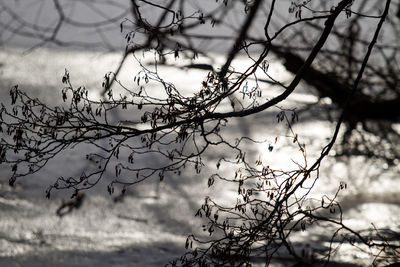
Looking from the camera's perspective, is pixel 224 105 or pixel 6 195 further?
pixel 224 105

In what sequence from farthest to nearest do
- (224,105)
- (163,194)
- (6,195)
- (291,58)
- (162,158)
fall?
(224,105)
(291,58)
(162,158)
(163,194)
(6,195)

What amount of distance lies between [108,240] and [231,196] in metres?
1.40

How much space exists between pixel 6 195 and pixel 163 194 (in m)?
1.50

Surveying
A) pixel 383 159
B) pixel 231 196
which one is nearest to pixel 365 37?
pixel 383 159

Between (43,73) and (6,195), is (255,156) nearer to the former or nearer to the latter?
(6,195)

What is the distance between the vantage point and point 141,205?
5.15 metres

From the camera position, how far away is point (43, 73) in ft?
23.8

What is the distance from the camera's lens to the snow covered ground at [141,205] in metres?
4.38

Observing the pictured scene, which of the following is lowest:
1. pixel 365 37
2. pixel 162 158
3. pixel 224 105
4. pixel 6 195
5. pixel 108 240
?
pixel 108 240

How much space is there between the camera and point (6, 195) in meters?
4.93

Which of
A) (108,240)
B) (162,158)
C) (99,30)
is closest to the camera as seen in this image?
(108,240)

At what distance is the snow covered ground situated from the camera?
14.4 ft

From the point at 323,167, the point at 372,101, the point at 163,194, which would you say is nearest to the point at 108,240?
the point at 163,194

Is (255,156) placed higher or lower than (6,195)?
higher
